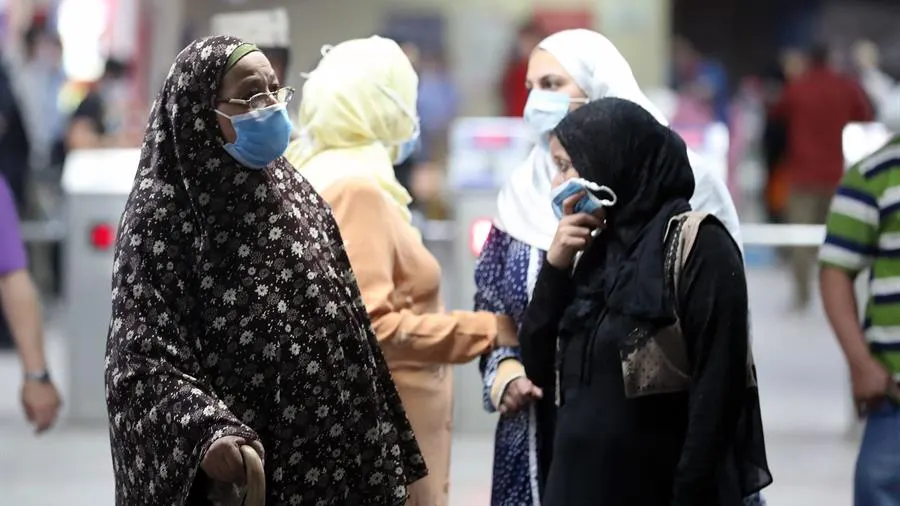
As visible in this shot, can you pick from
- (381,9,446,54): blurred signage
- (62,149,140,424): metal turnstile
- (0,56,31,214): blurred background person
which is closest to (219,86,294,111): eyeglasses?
(62,149,140,424): metal turnstile

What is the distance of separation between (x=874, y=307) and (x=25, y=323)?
2.49m

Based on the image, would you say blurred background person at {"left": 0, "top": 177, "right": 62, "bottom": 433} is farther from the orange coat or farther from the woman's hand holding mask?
the woman's hand holding mask

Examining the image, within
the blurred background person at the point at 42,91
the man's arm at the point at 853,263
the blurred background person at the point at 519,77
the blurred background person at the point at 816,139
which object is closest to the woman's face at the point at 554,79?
the man's arm at the point at 853,263

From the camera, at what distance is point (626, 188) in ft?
11.5

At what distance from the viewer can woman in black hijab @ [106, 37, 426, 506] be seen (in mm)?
3186

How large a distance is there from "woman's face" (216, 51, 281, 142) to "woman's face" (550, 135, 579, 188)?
677 millimetres

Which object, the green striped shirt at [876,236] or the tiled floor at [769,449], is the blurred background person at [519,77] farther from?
the green striped shirt at [876,236]

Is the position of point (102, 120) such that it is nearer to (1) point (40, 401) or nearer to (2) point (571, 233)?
(1) point (40, 401)

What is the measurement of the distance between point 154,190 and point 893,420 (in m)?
2.35

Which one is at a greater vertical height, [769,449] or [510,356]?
[510,356]

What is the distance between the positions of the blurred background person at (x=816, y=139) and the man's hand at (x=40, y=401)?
9.44 meters

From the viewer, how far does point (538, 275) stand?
3.82 m

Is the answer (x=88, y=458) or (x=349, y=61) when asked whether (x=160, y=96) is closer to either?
(x=349, y=61)

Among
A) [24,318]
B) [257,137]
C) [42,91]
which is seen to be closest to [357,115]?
[257,137]
